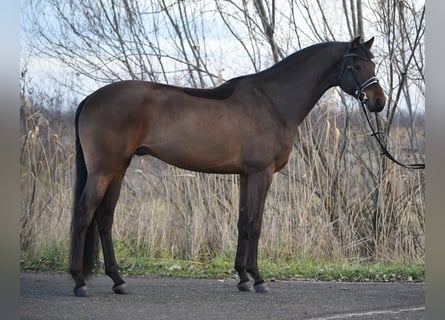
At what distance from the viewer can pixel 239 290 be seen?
20.5 feet

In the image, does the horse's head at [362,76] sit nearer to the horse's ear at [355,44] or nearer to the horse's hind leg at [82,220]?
the horse's ear at [355,44]

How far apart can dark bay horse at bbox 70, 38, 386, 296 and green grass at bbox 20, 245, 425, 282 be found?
44.0 inches

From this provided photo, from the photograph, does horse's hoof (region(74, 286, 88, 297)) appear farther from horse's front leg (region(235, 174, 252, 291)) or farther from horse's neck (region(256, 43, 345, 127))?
horse's neck (region(256, 43, 345, 127))

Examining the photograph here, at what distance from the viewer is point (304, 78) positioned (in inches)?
252

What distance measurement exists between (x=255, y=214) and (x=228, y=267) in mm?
1553

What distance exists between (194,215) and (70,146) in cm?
162

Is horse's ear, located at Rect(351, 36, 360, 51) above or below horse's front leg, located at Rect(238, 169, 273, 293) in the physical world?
above

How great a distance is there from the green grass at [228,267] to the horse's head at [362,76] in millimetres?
1810

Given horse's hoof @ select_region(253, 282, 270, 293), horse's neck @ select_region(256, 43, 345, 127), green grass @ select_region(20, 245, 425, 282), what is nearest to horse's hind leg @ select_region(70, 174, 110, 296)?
green grass @ select_region(20, 245, 425, 282)

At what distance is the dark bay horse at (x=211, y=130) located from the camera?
19.1ft

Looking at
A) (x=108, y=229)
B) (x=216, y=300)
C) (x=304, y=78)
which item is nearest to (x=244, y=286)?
(x=216, y=300)

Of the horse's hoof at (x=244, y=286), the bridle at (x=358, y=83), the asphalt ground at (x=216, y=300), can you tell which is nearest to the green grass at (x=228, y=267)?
the asphalt ground at (x=216, y=300)

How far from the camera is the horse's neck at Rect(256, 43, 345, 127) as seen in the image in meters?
6.35
